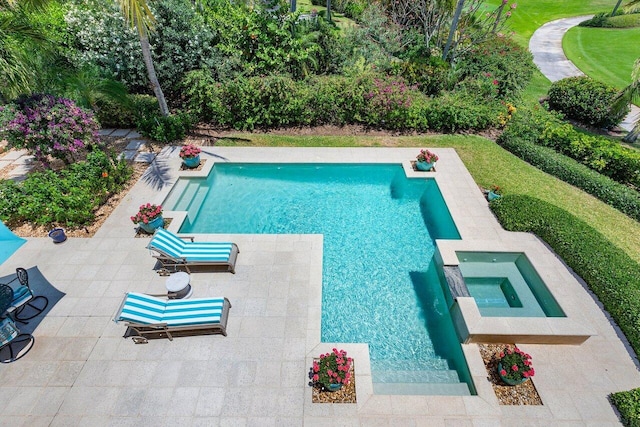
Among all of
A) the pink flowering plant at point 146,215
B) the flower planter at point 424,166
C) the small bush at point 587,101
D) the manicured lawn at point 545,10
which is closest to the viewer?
the pink flowering plant at point 146,215

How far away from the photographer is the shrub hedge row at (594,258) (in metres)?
8.81

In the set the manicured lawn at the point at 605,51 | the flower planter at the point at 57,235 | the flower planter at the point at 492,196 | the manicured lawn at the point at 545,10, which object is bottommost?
the flower planter at the point at 57,235

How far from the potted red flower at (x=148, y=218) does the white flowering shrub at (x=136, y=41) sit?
1022cm

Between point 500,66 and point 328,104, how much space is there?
42.7ft

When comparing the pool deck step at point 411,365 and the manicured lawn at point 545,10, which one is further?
the manicured lawn at point 545,10

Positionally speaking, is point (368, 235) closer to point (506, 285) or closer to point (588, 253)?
point (506, 285)

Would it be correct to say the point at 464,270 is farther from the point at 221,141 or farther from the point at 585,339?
the point at 221,141

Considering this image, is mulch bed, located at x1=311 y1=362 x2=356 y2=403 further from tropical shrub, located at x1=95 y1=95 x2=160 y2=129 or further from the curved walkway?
the curved walkway

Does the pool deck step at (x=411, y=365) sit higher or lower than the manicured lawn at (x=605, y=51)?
lower

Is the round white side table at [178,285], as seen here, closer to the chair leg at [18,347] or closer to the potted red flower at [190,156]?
the chair leg at [18,347]

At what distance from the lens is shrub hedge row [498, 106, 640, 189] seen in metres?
14.8

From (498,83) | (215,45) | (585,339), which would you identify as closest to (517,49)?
(498,83)

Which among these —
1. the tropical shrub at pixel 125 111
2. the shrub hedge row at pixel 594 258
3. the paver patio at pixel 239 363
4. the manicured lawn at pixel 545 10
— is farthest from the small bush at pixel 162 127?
the manicured lawn at pixel 545 10

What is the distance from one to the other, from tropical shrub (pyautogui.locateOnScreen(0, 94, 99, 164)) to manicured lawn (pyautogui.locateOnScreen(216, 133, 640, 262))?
6203mm
